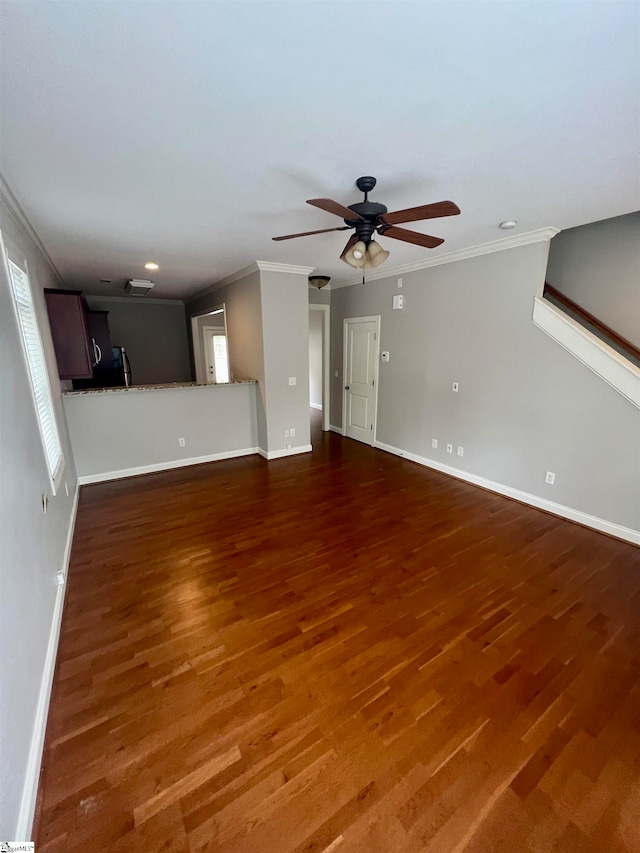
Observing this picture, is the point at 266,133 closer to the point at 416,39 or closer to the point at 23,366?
the point at 416,39

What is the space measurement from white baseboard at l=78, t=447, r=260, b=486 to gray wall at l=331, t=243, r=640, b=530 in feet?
7.67

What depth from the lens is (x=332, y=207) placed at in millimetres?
1784

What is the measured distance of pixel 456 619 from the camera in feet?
6.56

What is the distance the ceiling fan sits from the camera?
1.78m

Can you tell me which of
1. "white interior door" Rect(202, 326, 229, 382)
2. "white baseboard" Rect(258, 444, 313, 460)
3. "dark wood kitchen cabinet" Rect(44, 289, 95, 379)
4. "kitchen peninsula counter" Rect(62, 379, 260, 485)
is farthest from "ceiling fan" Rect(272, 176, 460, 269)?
"white interior door" Rect(202, 326, 229, 382)

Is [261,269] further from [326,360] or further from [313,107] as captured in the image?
[313,107]

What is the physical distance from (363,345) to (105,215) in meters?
3.49

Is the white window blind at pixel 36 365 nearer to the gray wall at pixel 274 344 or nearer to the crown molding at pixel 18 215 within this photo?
the crown molding at pixel 18 215

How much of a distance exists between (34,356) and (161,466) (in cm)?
224

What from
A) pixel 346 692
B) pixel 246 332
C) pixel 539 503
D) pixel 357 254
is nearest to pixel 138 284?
pixel 246 332

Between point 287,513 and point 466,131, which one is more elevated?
point 466,131

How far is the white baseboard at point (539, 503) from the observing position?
2796 mm

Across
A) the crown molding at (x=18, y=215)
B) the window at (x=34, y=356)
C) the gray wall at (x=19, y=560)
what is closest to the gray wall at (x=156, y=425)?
the window at (x=34, y=356)

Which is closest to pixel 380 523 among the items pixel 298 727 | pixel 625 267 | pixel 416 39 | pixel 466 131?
pixel 298 727
